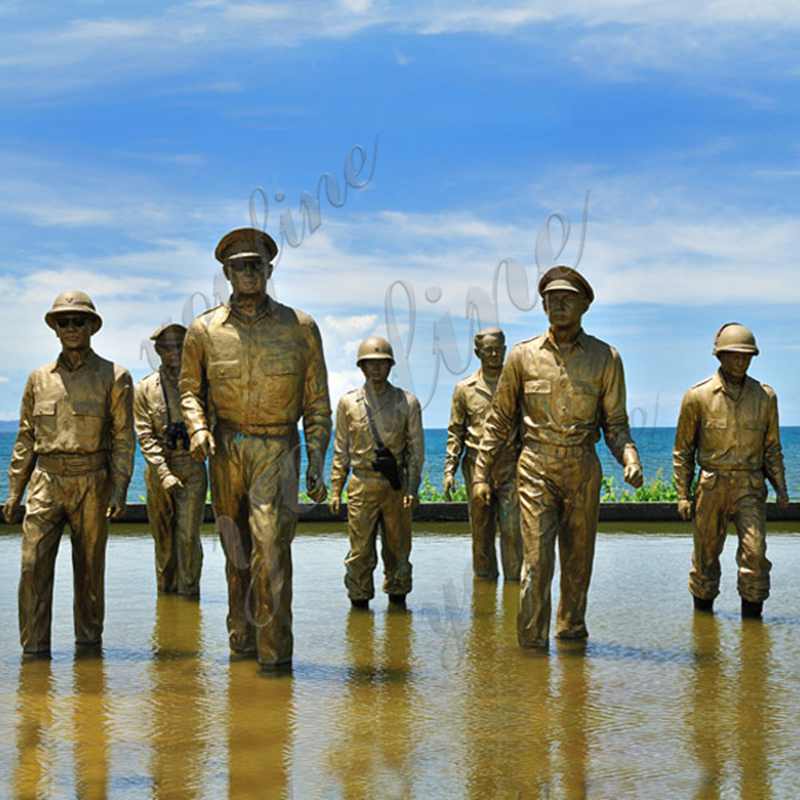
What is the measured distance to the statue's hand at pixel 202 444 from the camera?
917 cm

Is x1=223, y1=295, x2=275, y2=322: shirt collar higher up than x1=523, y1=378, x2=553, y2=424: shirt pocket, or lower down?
higher up

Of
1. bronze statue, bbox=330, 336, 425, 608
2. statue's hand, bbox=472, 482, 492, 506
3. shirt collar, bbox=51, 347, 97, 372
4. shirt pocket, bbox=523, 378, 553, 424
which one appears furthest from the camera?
bronze statue, bbox=330, 336, 425, 608

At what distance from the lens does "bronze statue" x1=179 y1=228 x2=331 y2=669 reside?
931 cm

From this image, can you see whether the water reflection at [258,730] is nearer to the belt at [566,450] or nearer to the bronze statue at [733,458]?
the belt at [566,450]

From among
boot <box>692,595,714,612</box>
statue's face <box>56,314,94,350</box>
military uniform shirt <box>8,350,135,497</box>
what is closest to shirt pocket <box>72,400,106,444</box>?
military uniform shirt <box>8,350,135,497</box>

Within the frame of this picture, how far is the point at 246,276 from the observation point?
9406 mm

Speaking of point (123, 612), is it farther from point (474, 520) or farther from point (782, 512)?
point (782, 512)

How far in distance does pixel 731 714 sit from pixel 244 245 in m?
4.06

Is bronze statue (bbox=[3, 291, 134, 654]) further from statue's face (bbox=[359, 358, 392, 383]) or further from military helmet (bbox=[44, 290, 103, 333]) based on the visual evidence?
statue's face (bbox=[359, 358, 392, 383])

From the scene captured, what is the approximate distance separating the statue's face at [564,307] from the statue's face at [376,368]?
240cm

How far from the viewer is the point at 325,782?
6.63m

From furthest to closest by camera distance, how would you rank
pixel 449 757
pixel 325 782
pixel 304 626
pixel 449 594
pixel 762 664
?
pixel 449 594, pixel 304 626, pixel 762 664, pixel 449 757, pixel 325 782

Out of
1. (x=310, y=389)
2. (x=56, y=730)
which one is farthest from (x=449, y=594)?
(x=56, y=730)

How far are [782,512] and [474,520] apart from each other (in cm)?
656
